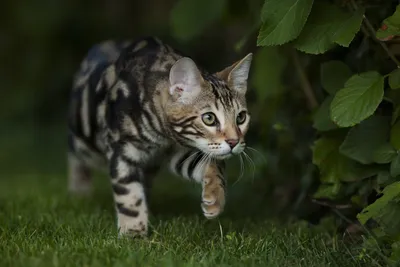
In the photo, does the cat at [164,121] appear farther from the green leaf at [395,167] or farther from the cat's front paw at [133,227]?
the green leaf at [395,167]

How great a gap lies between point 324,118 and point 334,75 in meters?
0.26

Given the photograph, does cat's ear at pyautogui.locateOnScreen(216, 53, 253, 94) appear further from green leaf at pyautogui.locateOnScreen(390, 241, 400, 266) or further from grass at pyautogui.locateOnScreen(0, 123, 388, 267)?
green leaf at pyautogui.locateOnScreen(390, 241, 400, 266)

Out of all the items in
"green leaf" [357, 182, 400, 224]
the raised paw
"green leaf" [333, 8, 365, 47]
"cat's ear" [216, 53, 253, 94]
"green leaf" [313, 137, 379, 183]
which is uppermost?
"green leaf" [333, 8, 365, 47]

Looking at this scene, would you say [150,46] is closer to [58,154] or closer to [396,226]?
[396,226]

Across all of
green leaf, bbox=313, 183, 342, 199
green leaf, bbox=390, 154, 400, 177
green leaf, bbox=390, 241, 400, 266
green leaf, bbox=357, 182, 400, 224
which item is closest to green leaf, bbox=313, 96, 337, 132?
green leaf, bbox=313, 183, 342, 199

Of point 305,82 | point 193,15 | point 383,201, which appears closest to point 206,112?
point 383,201

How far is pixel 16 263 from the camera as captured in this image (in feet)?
11.1

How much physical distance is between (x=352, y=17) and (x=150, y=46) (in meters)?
1.29

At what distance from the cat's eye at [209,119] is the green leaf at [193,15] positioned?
1.17m

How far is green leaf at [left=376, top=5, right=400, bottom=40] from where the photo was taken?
395 centimetres

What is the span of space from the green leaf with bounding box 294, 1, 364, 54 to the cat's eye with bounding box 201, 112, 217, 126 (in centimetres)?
58

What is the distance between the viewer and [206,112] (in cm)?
430

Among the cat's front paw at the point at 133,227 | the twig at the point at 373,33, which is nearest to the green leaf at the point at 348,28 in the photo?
the twig at the point at 373,33

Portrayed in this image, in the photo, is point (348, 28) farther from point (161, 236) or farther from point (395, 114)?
point (161, 236)
